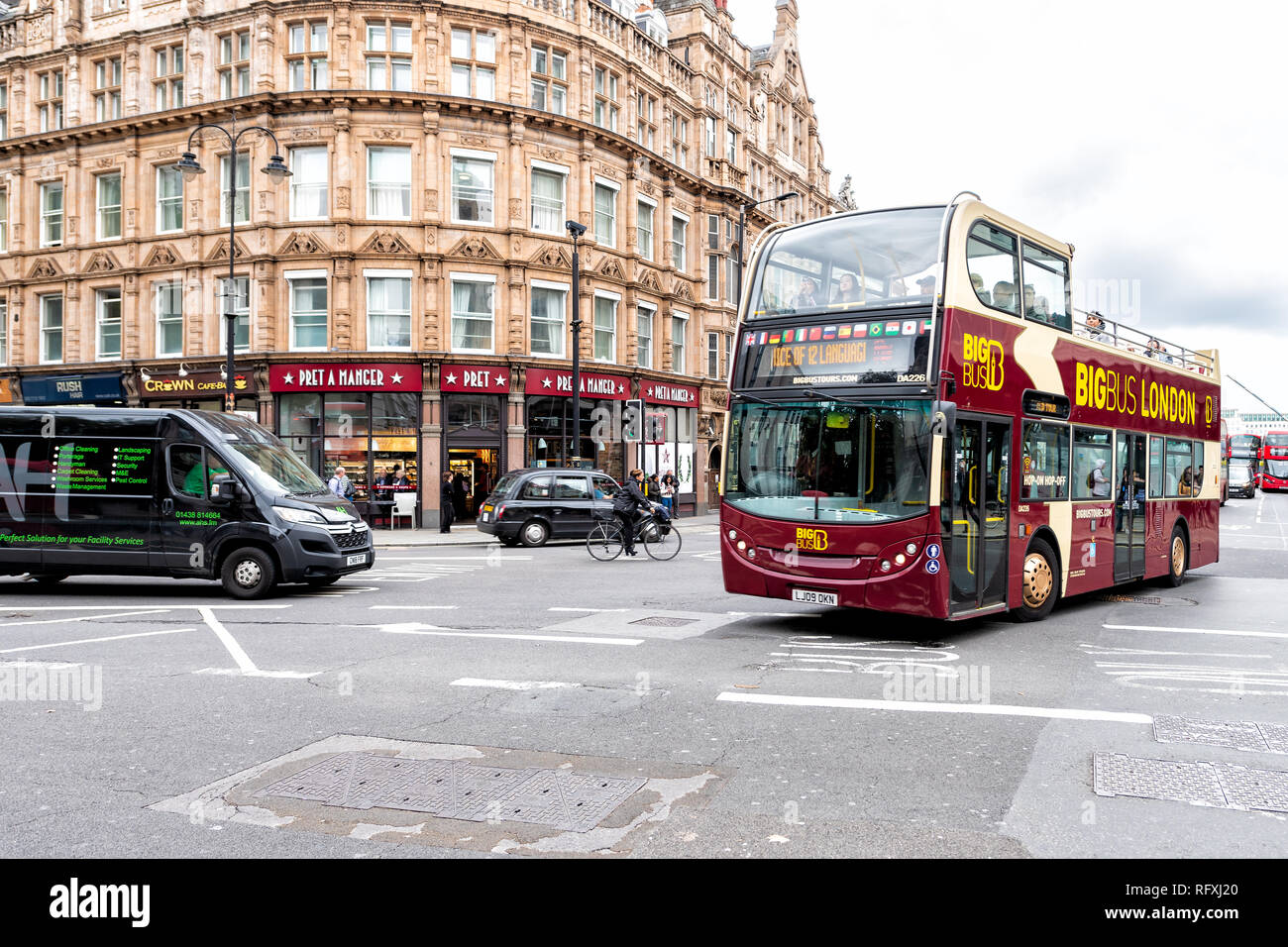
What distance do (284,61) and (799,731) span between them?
30.8 m

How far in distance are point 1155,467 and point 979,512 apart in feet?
19.0

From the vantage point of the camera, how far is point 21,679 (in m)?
7.95

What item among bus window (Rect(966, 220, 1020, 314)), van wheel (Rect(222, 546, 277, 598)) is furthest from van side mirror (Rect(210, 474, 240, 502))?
bus window (Rect(966, 220, 1020, 314))

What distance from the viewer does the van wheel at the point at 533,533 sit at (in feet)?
80.6

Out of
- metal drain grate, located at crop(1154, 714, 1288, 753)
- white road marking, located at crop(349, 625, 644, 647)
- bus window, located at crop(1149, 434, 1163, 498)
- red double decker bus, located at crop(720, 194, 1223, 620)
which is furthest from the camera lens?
bus window, located at crop(1149, 434, 1163, 498)

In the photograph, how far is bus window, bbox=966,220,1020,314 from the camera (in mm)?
10164

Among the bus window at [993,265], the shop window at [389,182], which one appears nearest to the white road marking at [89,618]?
the bus window at [993,265]

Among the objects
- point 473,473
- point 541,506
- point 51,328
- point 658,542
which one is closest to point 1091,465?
point 658,542

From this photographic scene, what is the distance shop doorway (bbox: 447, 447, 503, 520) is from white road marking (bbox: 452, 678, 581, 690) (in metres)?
24.1

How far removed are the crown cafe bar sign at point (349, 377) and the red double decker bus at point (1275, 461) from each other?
207 feet

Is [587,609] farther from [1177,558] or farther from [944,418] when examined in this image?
[1177,558]

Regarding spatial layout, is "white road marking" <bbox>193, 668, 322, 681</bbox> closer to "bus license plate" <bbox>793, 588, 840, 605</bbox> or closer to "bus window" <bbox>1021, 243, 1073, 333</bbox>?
"bus license plate" <bbox>793, 588, 840, 605</bbox>
